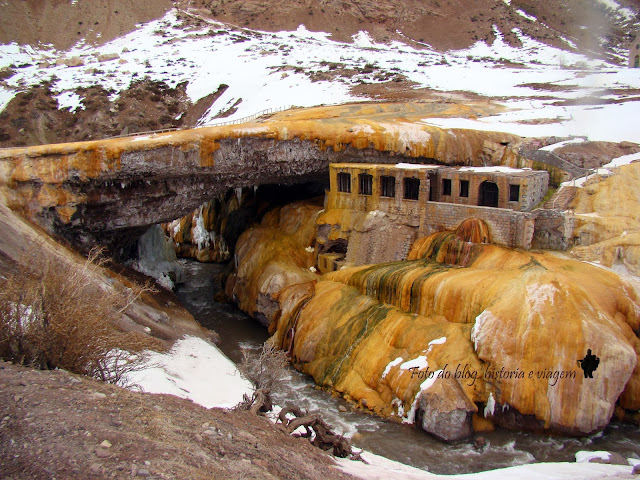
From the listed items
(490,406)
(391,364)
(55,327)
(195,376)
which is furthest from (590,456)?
(55,327)

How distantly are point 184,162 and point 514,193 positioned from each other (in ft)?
54.5

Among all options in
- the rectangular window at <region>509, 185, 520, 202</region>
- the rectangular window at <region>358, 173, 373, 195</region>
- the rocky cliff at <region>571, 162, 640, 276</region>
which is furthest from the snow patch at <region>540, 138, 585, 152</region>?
the rectangular window at <region>358, 173, 373, 195</region>

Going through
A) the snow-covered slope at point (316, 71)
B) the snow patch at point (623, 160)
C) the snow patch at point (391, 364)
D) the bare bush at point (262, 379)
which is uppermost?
the snow-covered slope at point (316, 71)

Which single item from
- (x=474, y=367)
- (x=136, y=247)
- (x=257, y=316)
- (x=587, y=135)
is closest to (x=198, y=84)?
(x=136, y=247)

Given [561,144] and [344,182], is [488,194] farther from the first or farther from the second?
[344,182]

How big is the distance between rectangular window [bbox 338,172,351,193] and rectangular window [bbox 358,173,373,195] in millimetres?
765

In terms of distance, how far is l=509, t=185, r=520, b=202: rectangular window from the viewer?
85.2 feet

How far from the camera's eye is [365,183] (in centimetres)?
3006

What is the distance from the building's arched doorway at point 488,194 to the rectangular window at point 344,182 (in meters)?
7.27

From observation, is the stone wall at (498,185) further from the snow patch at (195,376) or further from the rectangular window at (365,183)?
the snow patch at (195,376)

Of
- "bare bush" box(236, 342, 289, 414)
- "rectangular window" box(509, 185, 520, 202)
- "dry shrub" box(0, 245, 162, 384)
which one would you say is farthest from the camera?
"rectangular window" box(509, 185, 520, 202)

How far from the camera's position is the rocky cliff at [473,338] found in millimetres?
18938

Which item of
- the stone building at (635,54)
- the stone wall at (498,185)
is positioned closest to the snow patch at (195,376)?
the stone wall at (498,185)

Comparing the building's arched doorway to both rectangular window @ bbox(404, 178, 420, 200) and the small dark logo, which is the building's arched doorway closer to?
rectangular window @ bbox(404, 178, 420, 200)
